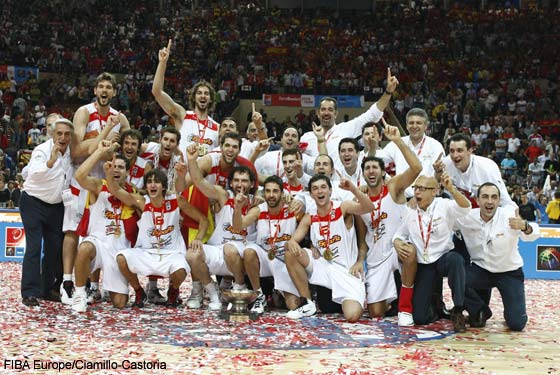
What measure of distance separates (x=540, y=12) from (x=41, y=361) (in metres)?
29.5

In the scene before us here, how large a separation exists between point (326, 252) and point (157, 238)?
1.73 metres

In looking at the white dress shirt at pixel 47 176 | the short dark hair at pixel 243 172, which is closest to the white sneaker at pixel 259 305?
the short dark hair at pixel 243 172

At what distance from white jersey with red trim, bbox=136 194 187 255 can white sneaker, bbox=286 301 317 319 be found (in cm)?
137

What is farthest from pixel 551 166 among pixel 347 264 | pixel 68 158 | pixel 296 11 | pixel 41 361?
pixel 296 11

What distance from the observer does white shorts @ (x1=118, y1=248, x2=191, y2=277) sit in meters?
7.48

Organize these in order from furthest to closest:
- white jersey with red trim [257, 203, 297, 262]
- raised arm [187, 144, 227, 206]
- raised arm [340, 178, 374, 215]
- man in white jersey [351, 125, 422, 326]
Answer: white jersey with red trim [257, 203, 297, 262], man in white jersey [351, 125, 422, 326], raised arm [187, 144, 227, 206], raised arm [340, 178, 374, 215]

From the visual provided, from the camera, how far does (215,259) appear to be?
7.63m

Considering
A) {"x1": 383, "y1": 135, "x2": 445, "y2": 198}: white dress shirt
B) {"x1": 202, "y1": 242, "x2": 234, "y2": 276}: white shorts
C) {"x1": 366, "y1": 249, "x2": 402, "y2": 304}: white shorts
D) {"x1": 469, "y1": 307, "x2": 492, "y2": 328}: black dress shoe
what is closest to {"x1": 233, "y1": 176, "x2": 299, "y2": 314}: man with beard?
{"x1": 202, "y1": 242, "x2": 234, "y2": 276}: white shorts

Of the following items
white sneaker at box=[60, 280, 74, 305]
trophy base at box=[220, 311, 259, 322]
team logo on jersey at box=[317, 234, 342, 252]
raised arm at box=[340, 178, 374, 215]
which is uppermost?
raised arm at box=[340, 178, 374, 215]

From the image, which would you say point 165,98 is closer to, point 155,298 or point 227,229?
point 227,229

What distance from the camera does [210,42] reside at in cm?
2816

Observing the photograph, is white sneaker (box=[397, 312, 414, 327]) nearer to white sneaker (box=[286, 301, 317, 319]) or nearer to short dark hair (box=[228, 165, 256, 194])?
white sneaker (box=[286, 301, 317, 319])

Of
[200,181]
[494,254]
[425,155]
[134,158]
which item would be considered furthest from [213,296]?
[494,254]

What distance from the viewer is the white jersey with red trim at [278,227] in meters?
7.59
